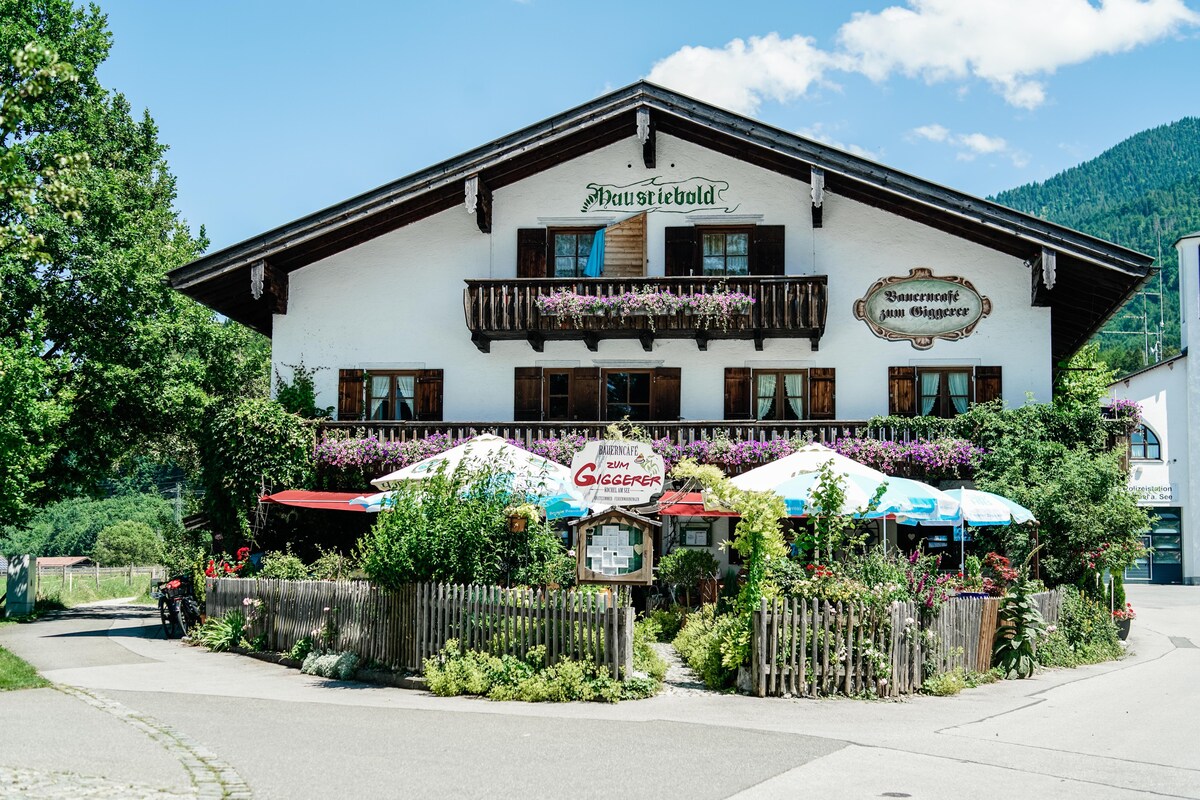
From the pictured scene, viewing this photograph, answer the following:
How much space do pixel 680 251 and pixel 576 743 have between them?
55.1 ft

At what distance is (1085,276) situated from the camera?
24766mm

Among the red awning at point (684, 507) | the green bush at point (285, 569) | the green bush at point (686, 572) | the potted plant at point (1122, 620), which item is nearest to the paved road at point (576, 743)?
the green bush at point (285, 569)

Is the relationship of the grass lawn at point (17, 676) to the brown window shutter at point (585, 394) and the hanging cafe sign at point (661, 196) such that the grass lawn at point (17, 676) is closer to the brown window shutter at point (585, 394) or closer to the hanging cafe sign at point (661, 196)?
the brown window shutter at point (585, 394)

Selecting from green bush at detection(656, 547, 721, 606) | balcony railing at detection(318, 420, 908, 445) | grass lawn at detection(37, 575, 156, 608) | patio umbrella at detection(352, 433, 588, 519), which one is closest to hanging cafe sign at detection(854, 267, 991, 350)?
balcony railing at detection(318, 420, 908, 445)

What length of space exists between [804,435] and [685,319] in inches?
137

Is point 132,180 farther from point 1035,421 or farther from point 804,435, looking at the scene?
point 1035,421

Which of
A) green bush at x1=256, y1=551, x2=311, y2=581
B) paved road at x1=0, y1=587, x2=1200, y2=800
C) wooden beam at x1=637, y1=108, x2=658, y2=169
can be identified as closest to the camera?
paved road at x1=0, y1=587, x2=1200, y2=800

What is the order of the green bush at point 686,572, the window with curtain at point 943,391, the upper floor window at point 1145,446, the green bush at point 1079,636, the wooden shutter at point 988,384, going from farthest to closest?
1. the upper floor window at point 1145,446
2. the window with curtain at point 943,391
3. the wooden shutter at point 988,384
4. the green bush at point 686,572
5. the green bush at point 1079,636

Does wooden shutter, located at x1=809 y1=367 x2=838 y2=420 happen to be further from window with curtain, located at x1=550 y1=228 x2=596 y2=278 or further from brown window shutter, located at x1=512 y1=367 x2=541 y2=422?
brown window shutter, located at x1=512 y1=367 x2=541 y2=422

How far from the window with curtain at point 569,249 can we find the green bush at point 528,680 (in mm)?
13802

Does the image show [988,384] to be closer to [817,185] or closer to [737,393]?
[737,393]

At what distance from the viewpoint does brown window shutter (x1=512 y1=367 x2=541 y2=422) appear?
26.2m

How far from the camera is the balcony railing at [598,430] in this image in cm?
2448

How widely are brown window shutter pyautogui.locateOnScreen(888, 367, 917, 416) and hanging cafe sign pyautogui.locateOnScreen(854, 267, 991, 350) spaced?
2.10 ft
